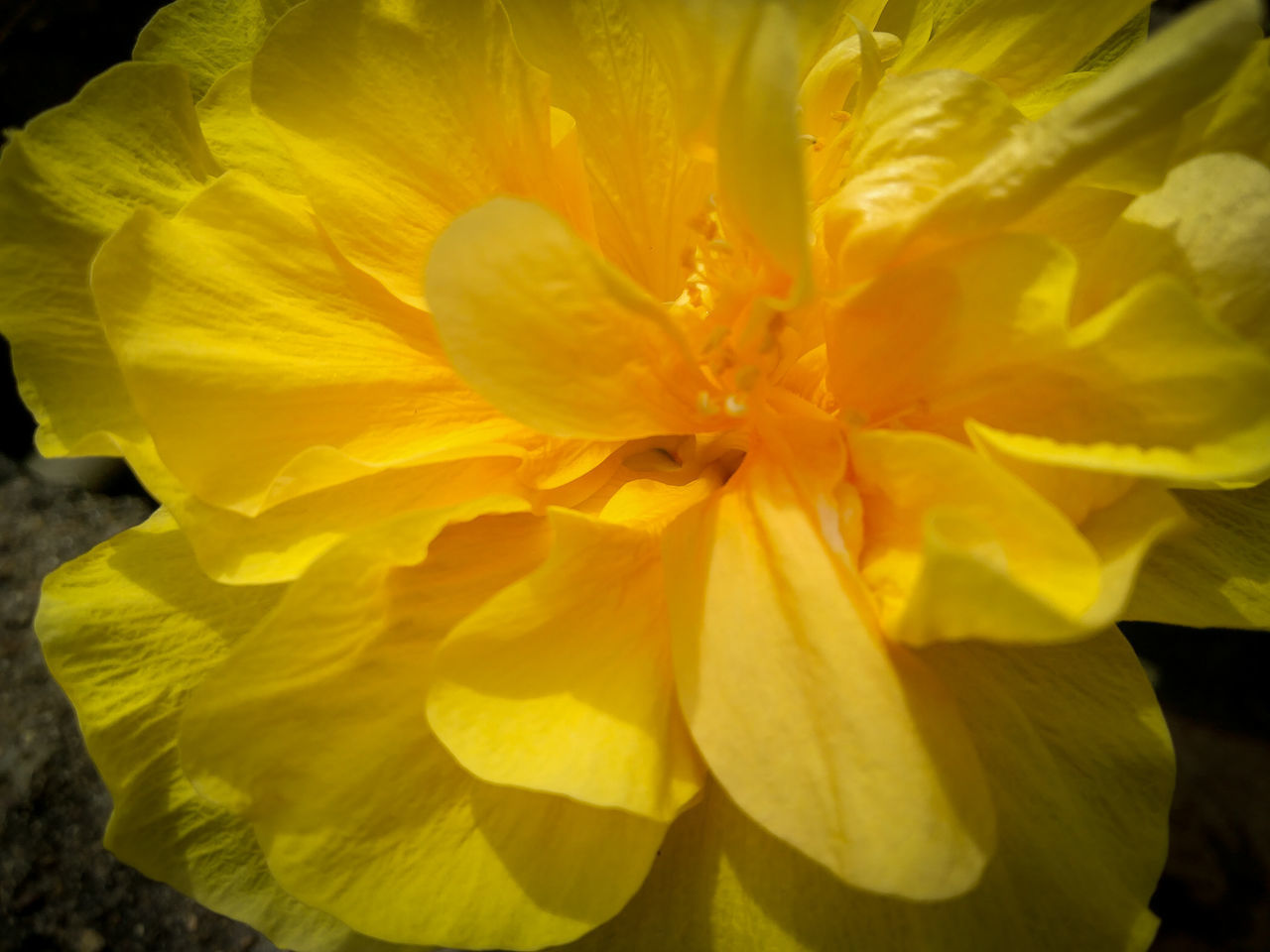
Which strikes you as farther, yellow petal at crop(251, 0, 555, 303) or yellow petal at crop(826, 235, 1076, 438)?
yellow petal at crop(251, 0, 555, 303)

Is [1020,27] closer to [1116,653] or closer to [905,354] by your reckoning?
[905,354]

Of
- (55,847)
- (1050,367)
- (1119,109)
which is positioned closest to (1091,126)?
(1119,109)

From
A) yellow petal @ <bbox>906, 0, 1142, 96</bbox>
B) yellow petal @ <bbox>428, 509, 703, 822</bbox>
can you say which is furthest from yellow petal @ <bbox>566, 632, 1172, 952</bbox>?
yellow petal @ <bbox>906, 0, 1142, 96</bbox>

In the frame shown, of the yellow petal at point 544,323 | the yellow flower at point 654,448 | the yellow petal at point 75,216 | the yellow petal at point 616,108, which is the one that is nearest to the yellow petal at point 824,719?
the yellow flower at point 654,448

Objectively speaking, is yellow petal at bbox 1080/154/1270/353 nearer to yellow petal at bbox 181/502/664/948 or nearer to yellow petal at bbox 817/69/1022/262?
yellow petal at bbox 817/69/1022/262

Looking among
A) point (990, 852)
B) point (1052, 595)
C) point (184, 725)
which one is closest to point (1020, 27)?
point (1052, 595)
